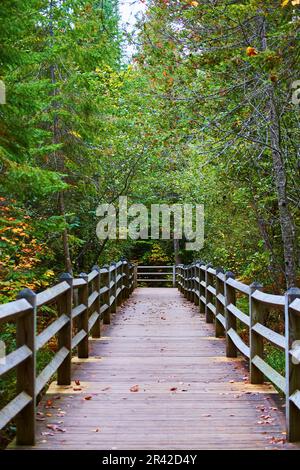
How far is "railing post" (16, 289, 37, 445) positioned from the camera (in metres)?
4.30

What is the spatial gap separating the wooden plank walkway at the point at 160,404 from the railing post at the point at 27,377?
15 cm

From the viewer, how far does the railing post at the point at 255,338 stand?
245 inches

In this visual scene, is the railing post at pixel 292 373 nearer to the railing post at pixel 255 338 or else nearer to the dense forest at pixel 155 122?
the railing post at pixel 255 338

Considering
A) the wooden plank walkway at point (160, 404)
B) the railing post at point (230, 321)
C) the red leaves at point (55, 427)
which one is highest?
the railing post at point (230, 321)

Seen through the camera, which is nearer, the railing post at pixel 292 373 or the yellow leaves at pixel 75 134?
the railing post at pixel 292 373

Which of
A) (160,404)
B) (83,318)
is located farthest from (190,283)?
(160,404)

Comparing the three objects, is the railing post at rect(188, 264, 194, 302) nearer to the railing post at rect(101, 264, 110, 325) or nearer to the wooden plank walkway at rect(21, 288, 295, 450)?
the railing post at rect(101, 264, 110, 325)

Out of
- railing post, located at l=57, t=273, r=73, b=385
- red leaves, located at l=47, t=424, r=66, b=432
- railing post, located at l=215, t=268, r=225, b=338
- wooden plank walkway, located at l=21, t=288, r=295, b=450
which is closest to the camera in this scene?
wooden plank walkway, located at l=21, t=288, r=295, b=450

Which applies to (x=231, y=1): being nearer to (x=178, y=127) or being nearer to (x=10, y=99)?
(x=178, y=127)

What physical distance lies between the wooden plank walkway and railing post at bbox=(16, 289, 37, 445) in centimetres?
15

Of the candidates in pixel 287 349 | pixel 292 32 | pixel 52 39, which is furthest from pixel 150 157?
pixel 287 349

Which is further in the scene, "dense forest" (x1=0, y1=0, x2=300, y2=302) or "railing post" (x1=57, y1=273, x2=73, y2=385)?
"dense forest" (x1=0, y1=0, x2=300, y2=302)

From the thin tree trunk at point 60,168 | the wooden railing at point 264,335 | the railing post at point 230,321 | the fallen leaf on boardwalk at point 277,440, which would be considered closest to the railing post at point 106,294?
the thin tree trunk at point 60,168

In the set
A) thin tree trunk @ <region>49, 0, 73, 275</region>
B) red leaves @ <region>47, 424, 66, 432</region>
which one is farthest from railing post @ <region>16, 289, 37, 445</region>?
thin tree trunk @ <region>49, 0, 73, 275</region>
